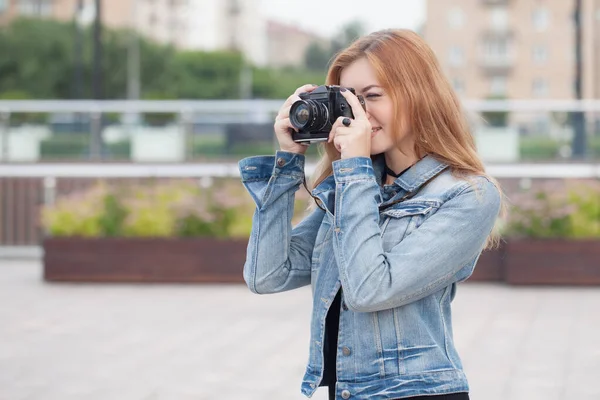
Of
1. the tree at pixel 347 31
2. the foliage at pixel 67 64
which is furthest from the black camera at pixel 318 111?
the tree at pixel 347 31

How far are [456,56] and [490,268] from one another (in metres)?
64.3

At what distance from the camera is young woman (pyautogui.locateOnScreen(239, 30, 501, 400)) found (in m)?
→ 2.31

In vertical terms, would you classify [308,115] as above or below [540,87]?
below

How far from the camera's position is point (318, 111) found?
2.44 metres

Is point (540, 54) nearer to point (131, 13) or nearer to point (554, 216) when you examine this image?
point (131, 13)

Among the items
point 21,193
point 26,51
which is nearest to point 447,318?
point 21,193

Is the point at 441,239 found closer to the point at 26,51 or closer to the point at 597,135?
the point at 597,135

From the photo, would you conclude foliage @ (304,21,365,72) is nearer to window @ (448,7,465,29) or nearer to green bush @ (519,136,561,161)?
window @ (448,7,465,29)

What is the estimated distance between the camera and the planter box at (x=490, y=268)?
33.3ft

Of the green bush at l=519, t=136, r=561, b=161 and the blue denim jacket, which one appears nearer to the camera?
the blue denim jacket

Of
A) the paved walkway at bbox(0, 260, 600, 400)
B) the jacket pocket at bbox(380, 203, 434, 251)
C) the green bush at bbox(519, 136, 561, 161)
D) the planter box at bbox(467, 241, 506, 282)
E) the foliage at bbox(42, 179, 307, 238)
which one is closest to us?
the jacket pocket at bbox(380, 203, 434, 251)

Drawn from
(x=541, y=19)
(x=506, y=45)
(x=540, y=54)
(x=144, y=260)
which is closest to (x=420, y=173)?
(x=144, y=260)

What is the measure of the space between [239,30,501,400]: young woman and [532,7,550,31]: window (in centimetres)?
7149

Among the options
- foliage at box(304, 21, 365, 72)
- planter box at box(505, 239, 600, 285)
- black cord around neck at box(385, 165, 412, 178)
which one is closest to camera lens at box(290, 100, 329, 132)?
black cord around neck at box(385, 165, 412, 178)
